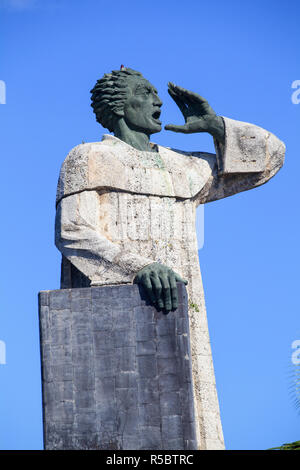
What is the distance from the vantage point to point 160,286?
1333 centimetres

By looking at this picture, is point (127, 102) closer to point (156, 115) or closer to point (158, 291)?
point (156, 115)

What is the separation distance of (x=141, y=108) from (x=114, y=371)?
12.4 feet

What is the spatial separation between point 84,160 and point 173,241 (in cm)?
151

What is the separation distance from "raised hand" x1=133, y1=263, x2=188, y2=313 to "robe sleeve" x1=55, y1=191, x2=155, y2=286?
8.6 inches

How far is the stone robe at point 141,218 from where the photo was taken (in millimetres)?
14000

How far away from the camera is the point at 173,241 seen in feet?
48.1

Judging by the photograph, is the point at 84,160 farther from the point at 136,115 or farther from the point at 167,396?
the point at 167,396

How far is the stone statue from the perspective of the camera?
14.0 meters

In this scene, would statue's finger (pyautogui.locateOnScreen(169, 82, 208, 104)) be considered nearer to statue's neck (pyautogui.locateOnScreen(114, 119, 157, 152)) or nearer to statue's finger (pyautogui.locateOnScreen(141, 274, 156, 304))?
statue's neck (pyautogui.locateOnScreen(114, 119, 157, 152))

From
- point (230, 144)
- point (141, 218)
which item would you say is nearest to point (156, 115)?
point (230, 144)

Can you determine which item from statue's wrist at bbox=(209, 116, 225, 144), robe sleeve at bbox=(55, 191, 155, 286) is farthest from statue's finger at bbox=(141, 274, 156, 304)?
statue's wrist at bbox=(209, 116, 225, 144)

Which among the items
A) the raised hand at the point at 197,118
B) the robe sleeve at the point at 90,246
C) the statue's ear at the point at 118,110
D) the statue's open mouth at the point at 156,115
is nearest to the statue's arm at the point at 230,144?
the raised hand at the point at 197,118

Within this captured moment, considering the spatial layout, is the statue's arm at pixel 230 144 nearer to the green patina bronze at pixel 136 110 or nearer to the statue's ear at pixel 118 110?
the green patina bronze at pixel 136 110
